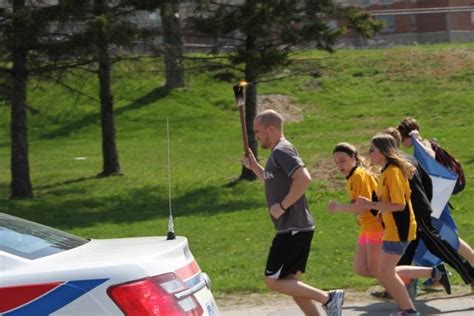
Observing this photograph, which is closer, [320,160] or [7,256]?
[7,256]

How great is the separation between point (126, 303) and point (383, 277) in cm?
337

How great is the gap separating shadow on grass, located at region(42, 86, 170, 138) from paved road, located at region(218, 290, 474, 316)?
21731mm

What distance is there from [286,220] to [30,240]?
233 cm

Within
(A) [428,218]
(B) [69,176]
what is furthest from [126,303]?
Answer: (B) [69,176]

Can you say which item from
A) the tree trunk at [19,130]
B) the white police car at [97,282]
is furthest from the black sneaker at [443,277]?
the tree trunk at [19,130]

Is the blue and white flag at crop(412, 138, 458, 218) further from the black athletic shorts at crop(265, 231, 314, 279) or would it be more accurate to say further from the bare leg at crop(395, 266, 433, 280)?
the black athletic shorts at crop(265, 231, 314, 279)

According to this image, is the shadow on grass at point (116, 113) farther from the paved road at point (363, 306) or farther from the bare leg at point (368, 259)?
the bare leg at point (368, 259)

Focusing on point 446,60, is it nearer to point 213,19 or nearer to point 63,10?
point 213,19

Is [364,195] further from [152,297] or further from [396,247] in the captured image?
[152,297]

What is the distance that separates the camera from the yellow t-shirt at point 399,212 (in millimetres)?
7578

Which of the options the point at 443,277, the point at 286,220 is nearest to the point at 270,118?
the point at 286,220

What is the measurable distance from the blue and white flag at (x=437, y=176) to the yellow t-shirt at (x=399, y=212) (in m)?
1.30

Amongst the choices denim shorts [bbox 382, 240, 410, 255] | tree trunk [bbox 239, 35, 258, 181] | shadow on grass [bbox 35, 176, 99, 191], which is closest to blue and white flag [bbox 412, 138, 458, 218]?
denim shorts [bbox 382, 240, 410, 255]

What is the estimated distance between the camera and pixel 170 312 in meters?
4.93
